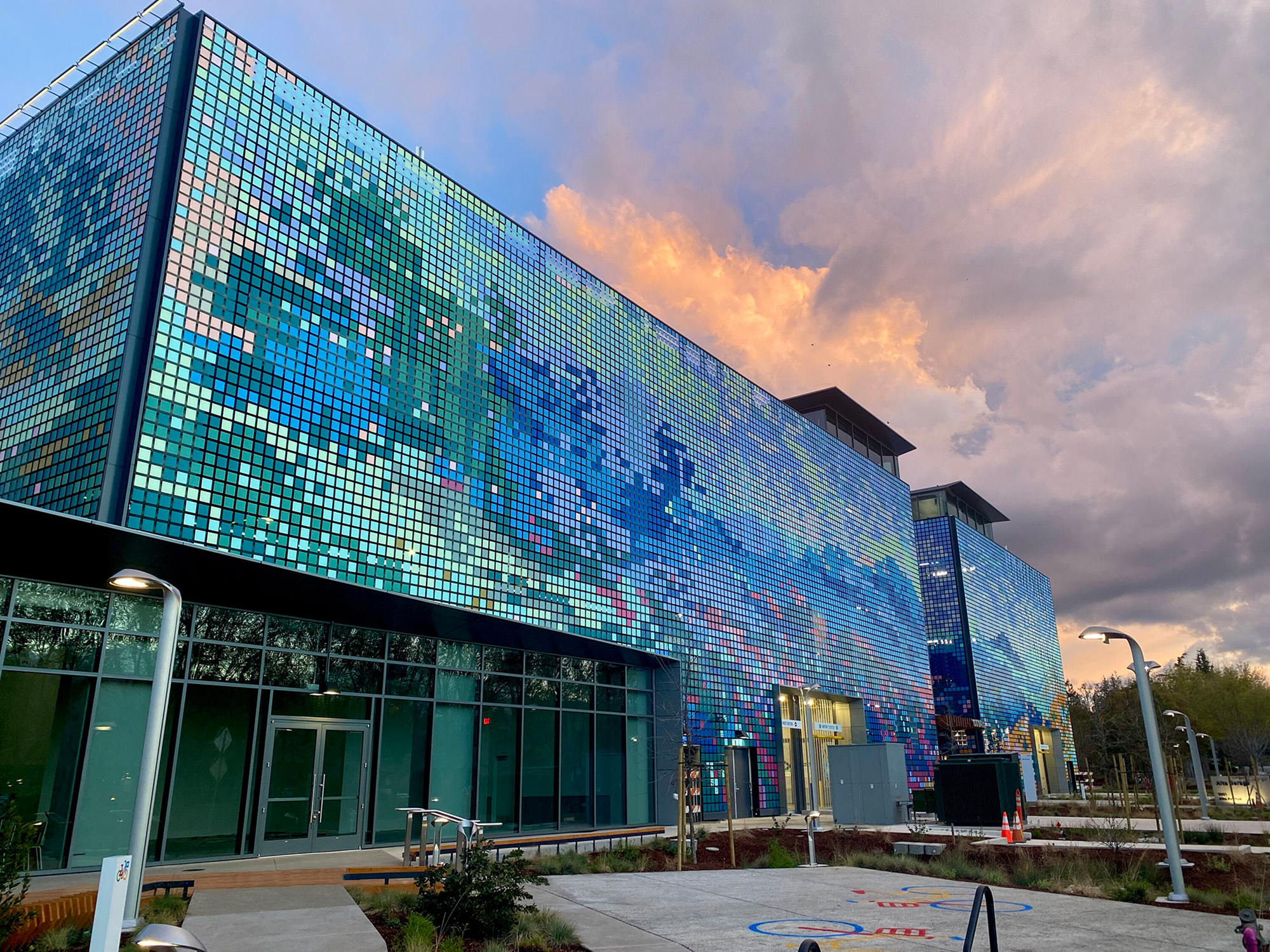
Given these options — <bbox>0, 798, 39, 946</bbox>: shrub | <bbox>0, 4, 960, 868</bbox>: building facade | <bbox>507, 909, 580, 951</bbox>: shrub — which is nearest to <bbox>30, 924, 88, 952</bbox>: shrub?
<bbox>0, 798, 39, 946</bbox>: shrub

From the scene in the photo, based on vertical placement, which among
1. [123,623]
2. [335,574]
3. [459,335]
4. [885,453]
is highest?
[885,453]

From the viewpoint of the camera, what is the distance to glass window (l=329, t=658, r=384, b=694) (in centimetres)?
2097

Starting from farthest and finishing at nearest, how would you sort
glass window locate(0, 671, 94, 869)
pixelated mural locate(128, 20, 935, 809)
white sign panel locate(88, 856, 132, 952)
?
1. pixelated mural locate(128, 20, 935, 809)
2. glass window locate(0, 671, 94, 869)
3. white sign panel locate(88, 856, 132, 952)

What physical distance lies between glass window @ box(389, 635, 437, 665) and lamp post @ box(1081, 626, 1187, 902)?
16392mm

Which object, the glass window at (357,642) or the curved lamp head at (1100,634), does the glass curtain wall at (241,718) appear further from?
the curved lamp head at (1100,634)

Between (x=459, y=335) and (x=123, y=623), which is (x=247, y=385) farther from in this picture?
(x=459, y=335)

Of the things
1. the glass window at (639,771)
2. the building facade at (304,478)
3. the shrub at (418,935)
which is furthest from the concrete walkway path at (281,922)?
the glass window at (639,771)

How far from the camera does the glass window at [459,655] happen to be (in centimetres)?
2373

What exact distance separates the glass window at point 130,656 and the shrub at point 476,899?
993cm

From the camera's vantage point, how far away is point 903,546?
60.7m

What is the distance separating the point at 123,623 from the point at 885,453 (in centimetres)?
5751

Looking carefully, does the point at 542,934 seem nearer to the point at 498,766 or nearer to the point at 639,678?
the point at 498,766

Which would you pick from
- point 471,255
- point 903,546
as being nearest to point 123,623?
point 471,255

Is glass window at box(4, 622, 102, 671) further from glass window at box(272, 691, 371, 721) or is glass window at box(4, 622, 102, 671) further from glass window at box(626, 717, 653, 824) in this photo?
glass window at box(626, 717, 653, 824)
